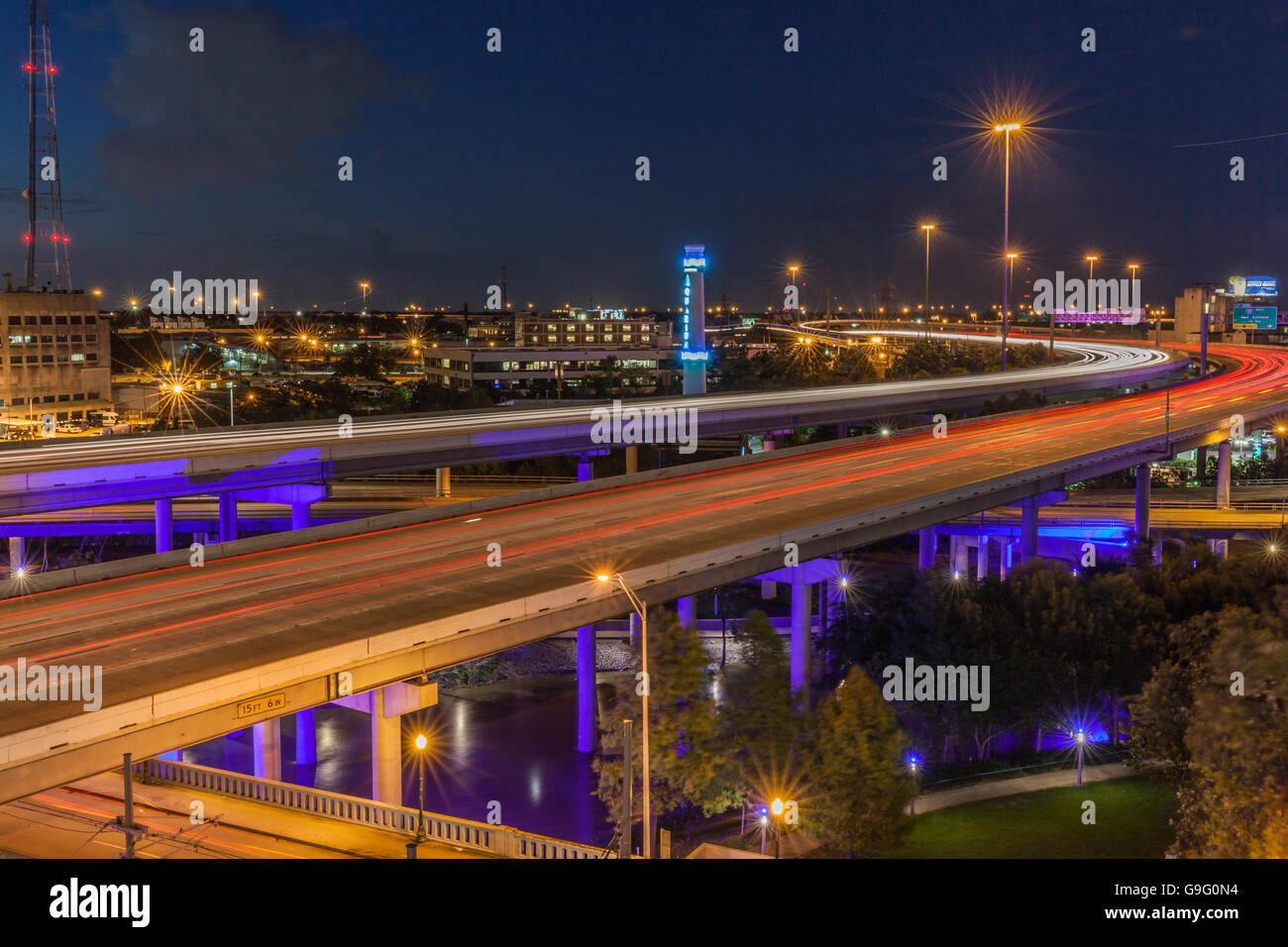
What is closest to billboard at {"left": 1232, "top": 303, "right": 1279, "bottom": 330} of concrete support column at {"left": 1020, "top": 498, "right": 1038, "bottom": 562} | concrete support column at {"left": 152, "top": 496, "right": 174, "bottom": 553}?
concrete support column at {"left": 1020, "top": 498, "right": 1038, "bottom": 562}

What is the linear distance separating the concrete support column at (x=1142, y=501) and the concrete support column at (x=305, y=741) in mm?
32080

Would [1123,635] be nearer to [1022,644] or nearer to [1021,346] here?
[1022,644]

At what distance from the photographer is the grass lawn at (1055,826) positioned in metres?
22.7

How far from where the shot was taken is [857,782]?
68.6 feet

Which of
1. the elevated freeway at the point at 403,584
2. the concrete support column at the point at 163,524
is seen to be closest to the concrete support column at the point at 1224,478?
the elevated freeway at the point at 403,584

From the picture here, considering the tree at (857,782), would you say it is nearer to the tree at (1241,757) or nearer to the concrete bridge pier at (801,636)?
the tree at (1241,757)

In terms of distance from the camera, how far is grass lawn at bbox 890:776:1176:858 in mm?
22688

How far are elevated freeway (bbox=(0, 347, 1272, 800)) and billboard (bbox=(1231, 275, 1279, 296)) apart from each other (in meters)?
→ 86.8

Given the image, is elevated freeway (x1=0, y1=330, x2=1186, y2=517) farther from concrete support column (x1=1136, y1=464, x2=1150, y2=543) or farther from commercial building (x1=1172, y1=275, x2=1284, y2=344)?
commercial building (x1=1172, y1=275, x2=1284, y2=344)

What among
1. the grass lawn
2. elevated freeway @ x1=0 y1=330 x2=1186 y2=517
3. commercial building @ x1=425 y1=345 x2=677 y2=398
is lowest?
the grass lawn

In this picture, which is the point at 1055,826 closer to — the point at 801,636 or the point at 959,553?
Answer: the point at 801,636

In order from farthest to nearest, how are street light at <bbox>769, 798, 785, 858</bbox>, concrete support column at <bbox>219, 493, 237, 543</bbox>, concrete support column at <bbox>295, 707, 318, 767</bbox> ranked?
concrete support column at <bbox>219, 493, 237, 543</bbox> → concrete support column at <bbox>295, 707, 318, 767</bbox> → street light at <bbox>769, 798, 785, 858</bbox>

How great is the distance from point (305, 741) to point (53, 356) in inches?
2950
